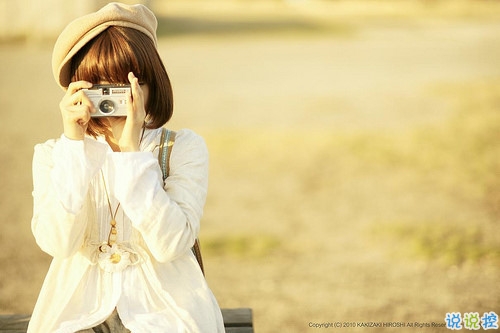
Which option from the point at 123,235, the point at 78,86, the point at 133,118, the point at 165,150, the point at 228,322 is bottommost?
the point at 228,322

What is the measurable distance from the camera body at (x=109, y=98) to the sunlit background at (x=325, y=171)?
2.60 metres

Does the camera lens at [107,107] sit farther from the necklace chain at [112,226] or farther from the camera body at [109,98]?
the necklace chain at [112,226]

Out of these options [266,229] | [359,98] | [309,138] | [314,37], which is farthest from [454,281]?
[314,37]

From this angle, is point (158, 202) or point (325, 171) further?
point (325, 171)

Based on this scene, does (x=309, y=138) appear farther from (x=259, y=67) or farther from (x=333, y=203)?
(x=259, y=67)

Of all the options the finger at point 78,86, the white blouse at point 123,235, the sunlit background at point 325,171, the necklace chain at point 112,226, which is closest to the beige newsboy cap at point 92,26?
the finger at point 78,86

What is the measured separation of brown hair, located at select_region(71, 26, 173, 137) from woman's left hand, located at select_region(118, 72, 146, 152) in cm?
7

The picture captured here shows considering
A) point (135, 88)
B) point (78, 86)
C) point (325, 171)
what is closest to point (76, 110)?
point (78, 86)

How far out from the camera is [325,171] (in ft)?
24.3

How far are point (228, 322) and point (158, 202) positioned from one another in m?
0.94

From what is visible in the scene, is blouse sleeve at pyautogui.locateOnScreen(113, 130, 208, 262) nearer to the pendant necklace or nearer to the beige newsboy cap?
the pendant necklace

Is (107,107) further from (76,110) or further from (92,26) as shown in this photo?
(92,26)

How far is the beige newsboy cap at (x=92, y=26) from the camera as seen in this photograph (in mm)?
1975

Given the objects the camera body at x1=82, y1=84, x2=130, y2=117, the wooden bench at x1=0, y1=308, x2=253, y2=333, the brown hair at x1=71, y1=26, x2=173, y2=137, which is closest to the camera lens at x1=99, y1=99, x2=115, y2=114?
the camera body at x1=82, y1=84, x2=130, y2=117
